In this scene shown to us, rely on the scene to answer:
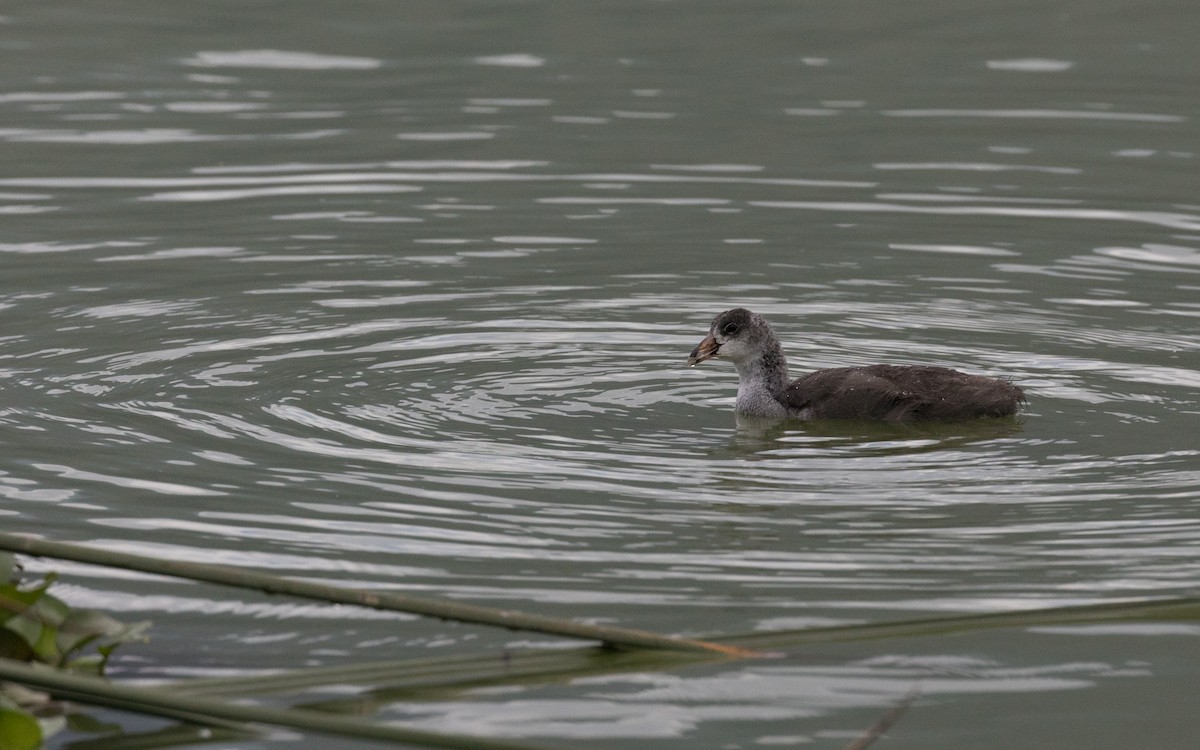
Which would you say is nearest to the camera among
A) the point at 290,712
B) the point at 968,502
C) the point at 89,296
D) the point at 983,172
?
the point at 290,712

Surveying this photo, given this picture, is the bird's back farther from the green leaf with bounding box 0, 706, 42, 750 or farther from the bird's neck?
the green leaf with bounding box 0, 706, 42, 750

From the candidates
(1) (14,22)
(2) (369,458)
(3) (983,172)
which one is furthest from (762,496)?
(1) (14,22)

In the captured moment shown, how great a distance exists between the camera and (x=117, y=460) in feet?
30.1

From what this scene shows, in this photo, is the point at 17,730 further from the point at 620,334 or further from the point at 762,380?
the point at 620,334

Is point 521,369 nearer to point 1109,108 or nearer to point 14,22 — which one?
point 1109,108

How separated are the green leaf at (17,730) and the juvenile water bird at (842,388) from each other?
5686 millimetres

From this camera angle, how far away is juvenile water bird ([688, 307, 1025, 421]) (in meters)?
10.3

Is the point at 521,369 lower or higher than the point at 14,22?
lower

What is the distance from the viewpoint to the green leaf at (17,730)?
5523 mm

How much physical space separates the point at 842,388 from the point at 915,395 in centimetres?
38

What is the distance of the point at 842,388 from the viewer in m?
10.4

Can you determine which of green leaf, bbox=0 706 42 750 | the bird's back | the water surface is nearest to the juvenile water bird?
the bird's back

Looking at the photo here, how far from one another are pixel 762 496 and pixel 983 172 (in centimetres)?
897

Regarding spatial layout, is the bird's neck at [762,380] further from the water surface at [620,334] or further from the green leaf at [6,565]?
the green leaf at [6,565]
